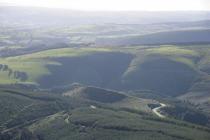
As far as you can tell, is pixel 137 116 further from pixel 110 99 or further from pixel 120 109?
pixel 110 99

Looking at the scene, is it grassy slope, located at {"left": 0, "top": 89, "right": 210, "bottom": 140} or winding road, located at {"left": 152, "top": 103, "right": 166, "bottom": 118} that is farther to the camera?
winding road, located at {"left": 152, "top": 103, "right": 166, "bottom": 118}

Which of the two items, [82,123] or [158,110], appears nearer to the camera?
[82,123]

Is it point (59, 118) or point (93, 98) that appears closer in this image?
point (59, 118)

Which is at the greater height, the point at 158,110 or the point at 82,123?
the point at 82,123

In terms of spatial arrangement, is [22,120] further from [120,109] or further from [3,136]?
[120,109]

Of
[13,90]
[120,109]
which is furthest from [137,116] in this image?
[13,90]

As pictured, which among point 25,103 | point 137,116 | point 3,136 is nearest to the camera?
point 3,136

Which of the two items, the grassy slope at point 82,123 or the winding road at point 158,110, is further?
the winding road at point 158,110

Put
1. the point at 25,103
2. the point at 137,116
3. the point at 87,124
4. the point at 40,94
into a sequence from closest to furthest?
the point at 87,124
the point at 137,116
the point at 25,103
the point at 40,94

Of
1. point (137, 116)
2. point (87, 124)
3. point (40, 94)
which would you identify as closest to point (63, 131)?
point (87, 124)
